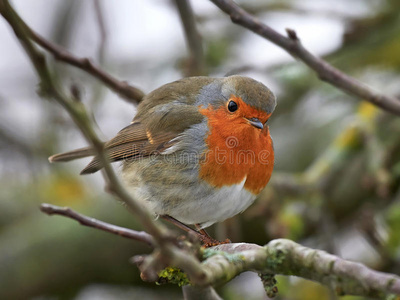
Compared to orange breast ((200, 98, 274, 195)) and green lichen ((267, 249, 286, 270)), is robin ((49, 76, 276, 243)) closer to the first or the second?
orange breast ((200, 98, 274, 195))

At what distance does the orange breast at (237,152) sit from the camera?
10.5 ft

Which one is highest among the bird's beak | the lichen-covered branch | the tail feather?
the tail feather

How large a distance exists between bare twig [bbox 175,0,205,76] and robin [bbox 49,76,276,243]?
0.27m

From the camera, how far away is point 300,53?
2734 millimetres

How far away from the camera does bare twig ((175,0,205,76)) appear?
3529 millimetres

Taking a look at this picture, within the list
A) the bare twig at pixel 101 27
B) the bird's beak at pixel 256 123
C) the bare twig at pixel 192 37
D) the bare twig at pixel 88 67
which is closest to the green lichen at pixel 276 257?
the bird's beak at pixel 256 123

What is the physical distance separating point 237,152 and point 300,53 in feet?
2.61

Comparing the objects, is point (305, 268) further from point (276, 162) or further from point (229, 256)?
point (276, 162)

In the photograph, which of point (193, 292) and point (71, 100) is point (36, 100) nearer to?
point (193, 292)

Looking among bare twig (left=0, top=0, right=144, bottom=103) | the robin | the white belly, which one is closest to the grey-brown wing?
the robin

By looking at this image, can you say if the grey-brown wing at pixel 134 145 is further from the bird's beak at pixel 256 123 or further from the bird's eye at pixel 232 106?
the bird's beak at pixel 256 123

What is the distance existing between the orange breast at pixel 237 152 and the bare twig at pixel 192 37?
573 mm

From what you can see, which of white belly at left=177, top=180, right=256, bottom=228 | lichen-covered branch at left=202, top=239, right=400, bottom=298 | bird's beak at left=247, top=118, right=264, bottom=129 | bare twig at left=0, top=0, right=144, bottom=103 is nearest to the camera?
lichen-covered branch at left=202, top=239, right=400, bottom=298

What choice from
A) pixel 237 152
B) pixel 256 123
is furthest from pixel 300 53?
pixel 237 152
